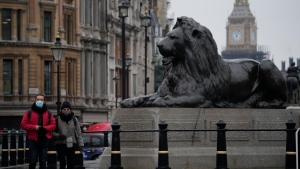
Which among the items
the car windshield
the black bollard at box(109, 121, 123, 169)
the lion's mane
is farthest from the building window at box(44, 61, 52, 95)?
the black bollard at box(109, 121, 123, 169)

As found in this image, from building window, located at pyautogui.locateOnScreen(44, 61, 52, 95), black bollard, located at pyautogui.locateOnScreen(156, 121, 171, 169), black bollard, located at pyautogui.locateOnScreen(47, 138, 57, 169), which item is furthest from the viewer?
building window, located at pyautogui.locateOnScreen(44, 61, 52, 95)

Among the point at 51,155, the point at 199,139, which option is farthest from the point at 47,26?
the point at 199,139

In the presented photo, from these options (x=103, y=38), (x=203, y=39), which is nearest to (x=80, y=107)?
(x=103, y=38)

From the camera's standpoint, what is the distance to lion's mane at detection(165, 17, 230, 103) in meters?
19.9

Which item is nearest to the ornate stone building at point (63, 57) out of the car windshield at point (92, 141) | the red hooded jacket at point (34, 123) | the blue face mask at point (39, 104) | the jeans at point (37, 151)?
the car windshield at point (92, 141)

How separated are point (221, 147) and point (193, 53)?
213cm

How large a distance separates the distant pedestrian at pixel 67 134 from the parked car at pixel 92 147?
2116 cm

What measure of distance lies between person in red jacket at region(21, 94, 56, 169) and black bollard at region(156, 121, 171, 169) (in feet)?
8.10

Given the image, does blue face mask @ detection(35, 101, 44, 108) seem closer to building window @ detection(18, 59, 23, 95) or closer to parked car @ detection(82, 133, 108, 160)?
parked car @ detection(82, 133, 108, 160)

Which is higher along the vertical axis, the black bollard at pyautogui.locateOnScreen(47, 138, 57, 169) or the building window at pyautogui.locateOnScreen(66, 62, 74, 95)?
the building window at pyautogui.locateOnScreen(66, 62, 74, 95)

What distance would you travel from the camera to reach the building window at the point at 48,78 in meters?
73.1

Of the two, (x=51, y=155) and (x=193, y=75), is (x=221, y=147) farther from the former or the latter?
(x=51, y=155)

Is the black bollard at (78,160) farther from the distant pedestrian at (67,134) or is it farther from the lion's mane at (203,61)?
the lion's mane at (203,61)

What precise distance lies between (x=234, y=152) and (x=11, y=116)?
52174mm
